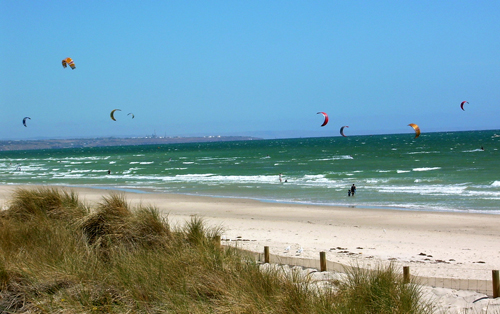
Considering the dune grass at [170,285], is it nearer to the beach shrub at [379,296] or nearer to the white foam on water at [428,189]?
the beach shrub at [379,296]

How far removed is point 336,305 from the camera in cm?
446

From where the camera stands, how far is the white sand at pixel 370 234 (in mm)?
9641

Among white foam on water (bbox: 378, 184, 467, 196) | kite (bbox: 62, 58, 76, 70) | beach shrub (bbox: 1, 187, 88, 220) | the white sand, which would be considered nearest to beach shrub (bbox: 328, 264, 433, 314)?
the white sand

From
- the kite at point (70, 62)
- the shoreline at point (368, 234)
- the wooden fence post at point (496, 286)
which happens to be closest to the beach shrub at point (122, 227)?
the shoreline at point (368, 234)

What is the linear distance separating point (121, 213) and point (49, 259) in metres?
2.31

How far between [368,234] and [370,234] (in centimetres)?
5

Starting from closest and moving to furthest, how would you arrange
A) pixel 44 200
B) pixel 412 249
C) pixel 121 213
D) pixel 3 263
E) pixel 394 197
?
pixel 3 263
pixel 121 213
pixel 44 200
pixel 412 249
pixel 394 197

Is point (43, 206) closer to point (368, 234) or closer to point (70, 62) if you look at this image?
point (368, 234)

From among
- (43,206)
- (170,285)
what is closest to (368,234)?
(43,206)

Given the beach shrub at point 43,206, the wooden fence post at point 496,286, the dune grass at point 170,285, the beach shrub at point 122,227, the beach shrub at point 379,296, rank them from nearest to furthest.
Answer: the beach shrub at point 379,296 → the dune grass at point 170,285 → the wooden fence post at point 496,286 → the beach shrub at point 122,227 → the beach shrub at point 43,206

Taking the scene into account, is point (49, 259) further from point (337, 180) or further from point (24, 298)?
point (337, 180)

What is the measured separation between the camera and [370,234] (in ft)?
43.3

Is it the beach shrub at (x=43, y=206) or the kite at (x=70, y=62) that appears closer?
the beach shrub at (x=43, y=206)

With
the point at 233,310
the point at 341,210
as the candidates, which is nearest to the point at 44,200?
the point at 233,310
